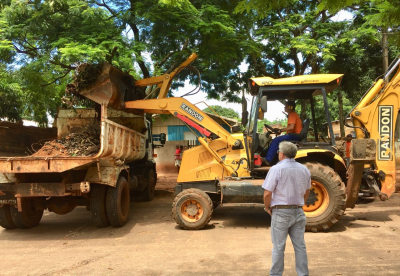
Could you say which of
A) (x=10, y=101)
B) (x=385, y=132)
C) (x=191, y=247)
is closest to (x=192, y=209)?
(x=191, y=247)

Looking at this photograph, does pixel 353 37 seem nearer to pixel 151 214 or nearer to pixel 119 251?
pixel 151 214

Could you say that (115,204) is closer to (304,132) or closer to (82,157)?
(82,157)

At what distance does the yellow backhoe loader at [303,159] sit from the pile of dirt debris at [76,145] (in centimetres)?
72

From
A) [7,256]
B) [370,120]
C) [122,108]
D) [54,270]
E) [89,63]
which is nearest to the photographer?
[54,270]

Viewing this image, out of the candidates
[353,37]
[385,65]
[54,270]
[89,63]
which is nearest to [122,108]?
[89,63]

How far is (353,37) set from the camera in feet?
41.0

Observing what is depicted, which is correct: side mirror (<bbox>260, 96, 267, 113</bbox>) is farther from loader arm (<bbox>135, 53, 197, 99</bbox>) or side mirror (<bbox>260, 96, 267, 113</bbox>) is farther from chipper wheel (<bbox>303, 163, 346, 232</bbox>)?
loader arm (<bbox>135, 53, 197, 99</bbox>)

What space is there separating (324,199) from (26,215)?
5686mm

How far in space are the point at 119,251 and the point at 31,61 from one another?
6386 millimetres

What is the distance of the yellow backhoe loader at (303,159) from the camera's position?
Result: 21.0 feet

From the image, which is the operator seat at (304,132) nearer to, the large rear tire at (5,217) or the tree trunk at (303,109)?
the tree trunk at (303,109)

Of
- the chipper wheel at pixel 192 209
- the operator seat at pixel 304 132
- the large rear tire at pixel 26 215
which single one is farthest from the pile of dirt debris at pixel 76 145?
the operator seat at pixel 304 132

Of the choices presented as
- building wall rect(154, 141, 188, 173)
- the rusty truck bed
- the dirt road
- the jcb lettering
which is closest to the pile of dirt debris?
the rusty truck bed

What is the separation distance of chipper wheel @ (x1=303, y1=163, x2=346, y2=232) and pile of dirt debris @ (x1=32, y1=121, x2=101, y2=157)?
4.10 metres
